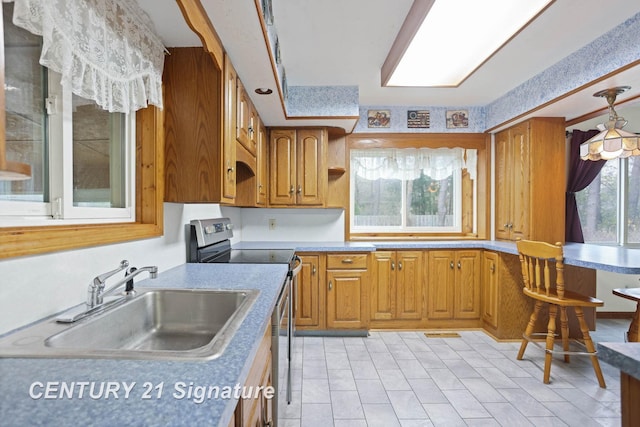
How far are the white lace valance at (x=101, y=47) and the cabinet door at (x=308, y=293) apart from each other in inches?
74.9

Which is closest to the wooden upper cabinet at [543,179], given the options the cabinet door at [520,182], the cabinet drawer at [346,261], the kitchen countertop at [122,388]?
the cabinet door at [520,182]

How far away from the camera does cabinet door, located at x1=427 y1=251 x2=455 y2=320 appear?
3.16 meters

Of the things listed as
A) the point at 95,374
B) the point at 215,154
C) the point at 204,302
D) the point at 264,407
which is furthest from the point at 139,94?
the point at 264,407

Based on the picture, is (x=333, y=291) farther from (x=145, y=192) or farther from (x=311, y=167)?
(x=145, y=192)

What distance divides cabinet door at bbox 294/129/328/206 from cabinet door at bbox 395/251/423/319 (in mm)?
1034

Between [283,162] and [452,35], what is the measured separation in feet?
6.01

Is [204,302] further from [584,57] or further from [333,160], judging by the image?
[584,57]

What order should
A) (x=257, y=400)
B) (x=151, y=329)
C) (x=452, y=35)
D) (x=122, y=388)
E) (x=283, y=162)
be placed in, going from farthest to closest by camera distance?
Result: (x=283, y=162)
(x=452, y=35)
(x=151, y=329)
(x=257, y=400)
(x=122, y=388)

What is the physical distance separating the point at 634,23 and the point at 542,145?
1.21m

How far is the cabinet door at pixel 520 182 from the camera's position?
3.02 metres

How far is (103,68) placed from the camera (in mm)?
1093

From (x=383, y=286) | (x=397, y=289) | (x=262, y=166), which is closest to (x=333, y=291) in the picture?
(x=383, y=286)

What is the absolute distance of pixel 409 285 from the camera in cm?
316

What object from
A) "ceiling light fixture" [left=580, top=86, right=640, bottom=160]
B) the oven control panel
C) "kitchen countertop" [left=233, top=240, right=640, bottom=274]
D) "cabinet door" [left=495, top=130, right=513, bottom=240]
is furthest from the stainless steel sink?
"cabinet door" [left=495, top=130, right=513, bottom=240]
